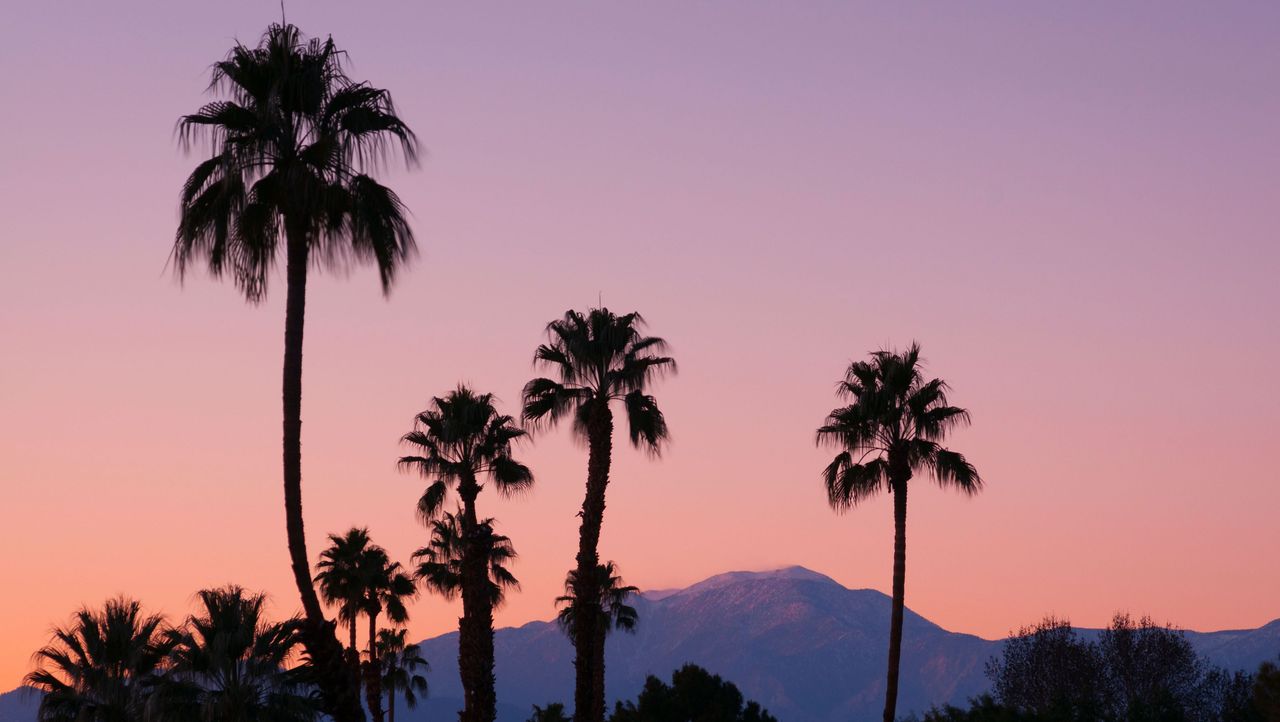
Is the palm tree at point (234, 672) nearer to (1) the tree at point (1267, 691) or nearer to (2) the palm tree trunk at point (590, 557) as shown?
(2) the palm tree trunk at point (590, 557)

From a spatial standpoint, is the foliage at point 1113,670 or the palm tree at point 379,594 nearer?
the palm tree at point 379,594

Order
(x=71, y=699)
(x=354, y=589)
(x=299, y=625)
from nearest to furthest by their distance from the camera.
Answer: (x=299, y=625) → (x=71, y=699) → (x=354, y=589)

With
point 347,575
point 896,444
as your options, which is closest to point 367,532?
point 347,575

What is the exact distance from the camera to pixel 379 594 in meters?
71.4

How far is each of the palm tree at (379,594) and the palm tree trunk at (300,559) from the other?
41.7 metres

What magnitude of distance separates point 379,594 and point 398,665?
13.7m

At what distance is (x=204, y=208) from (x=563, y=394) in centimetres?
2317

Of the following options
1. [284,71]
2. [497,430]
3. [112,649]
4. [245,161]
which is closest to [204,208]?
[245,161]

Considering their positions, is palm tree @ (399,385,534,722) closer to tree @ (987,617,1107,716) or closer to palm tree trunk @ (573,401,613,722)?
palm tree trunk @ (573,401,613,722)

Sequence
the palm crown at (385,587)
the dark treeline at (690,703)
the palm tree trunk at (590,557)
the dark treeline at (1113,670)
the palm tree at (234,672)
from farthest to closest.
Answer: the dark treeline at (690,703) → the dark treeline at (1113,670) → the palm crown at (385,587) → the palm tree trunk at (590,557) → the palm tree at (234,672)

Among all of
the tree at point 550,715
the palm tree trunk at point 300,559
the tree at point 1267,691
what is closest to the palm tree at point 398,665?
the tree at point 550,715

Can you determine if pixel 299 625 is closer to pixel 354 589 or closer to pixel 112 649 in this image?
pixel 112 649

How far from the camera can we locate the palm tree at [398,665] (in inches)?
3147

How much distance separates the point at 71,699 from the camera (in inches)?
1740
